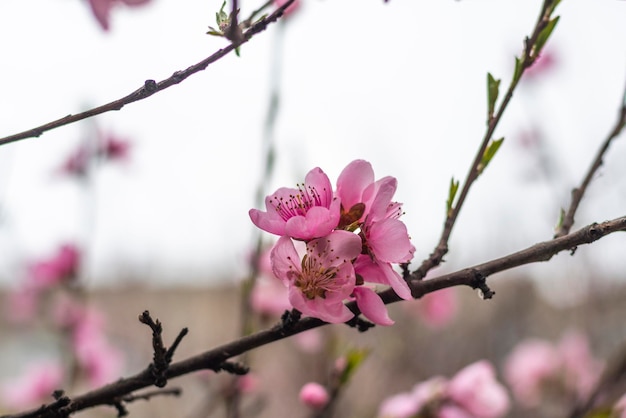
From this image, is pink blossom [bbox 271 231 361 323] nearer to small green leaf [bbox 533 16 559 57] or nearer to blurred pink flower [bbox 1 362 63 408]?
small green leaf [bbox 533 16 559 57]

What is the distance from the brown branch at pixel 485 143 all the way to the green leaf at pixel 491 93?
0.01 metres

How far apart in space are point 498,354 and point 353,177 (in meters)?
3.99

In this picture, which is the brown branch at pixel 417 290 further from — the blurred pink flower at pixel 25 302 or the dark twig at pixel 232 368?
the blurred pink flower at pixel 25 302

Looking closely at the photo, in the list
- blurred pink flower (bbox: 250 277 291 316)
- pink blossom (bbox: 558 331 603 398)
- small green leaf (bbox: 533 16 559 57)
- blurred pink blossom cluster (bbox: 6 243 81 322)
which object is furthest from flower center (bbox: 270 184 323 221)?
pink blossom (bbox: 558 331 603 398)

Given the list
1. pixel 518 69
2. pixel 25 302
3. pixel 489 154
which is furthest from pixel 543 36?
pixel 25 302

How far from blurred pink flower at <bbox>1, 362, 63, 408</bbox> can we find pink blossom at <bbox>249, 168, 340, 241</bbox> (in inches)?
70.4

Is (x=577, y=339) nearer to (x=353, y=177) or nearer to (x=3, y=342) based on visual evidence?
(x=353, y=177)

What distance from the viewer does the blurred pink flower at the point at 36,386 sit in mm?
2121

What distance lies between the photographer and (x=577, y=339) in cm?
249

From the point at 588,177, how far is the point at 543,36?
21 centimetres

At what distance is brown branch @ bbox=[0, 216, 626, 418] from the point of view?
612 mm

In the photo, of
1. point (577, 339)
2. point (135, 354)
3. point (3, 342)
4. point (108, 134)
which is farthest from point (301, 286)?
point (3, 342)

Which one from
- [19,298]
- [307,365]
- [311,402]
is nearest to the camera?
[311,402]

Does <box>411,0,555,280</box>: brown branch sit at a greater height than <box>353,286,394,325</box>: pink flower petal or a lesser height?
greater
